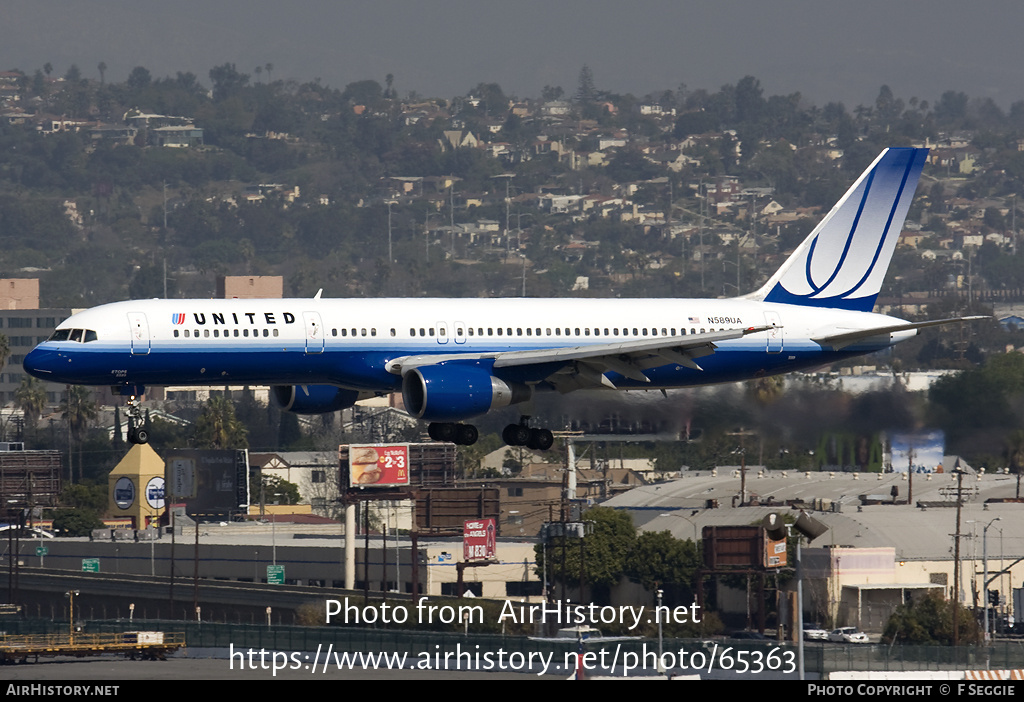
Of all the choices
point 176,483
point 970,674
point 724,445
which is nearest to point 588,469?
point 176,483

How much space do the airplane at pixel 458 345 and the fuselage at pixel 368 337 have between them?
47 mm

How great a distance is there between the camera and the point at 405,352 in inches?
2431

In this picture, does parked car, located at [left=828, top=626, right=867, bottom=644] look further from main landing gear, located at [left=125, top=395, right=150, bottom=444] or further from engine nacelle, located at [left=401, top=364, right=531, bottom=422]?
main landing gear, located at [left=125, top=395, right=150, bottom=444]

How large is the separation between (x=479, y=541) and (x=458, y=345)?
5650 cm

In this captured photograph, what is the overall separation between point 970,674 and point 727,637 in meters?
43.6

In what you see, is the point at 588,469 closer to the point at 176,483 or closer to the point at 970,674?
the point at 176,483

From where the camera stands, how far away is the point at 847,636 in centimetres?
10162

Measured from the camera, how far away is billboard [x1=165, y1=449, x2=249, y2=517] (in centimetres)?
16400

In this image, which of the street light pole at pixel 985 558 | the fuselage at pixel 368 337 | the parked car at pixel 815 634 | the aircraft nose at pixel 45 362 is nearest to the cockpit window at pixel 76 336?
the fuselage at pixel 368 337

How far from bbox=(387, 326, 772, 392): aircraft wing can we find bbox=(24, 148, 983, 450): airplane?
2.8 inches

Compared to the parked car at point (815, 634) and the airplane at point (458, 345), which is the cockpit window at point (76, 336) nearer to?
the airplane at point (458, 345)

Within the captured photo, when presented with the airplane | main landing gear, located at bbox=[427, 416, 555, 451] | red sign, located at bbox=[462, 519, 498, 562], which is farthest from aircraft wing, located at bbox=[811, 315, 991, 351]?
red sign, located at bbox=[462, 519, 498, 562]

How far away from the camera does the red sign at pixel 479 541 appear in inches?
4557

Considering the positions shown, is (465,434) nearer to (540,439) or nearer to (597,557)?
(540,439)
